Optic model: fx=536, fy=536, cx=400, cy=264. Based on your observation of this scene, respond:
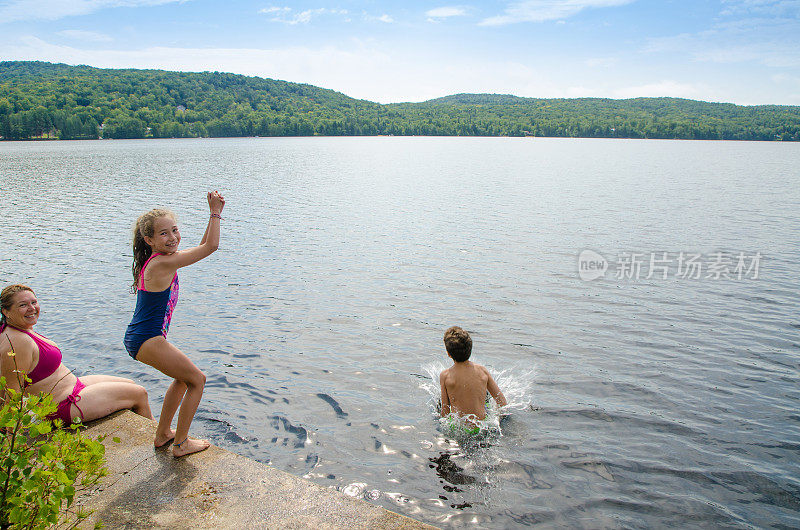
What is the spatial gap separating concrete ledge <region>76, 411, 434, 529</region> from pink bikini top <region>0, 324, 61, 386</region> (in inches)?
38.0

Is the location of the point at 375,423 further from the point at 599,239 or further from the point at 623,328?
the point at 599,239

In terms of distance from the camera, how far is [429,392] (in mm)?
8602

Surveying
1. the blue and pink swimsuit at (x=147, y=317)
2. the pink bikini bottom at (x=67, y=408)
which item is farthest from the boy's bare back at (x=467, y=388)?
the pink bikini bottom at (x=67, y=408)

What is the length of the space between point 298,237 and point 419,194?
16.1 m

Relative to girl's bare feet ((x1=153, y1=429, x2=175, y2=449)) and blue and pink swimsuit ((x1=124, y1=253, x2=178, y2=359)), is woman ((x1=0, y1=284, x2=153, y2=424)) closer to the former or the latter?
blue and pink swimsuit ((x1=124, y1=253, x2=178, y2=359))

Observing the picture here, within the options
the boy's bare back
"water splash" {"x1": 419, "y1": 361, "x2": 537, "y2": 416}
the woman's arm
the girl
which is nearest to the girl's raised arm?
the girl

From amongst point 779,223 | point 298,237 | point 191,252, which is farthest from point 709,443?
point 779,223

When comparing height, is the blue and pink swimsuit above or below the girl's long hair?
below

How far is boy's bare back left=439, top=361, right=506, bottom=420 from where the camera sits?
7.14 m

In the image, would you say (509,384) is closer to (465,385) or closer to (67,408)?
(465,385)

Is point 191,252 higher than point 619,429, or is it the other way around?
point 191,252

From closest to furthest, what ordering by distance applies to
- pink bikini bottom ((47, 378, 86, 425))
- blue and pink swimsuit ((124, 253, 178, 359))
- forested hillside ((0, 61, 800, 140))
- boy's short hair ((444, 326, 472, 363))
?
blue and pink swimsuit ((124, 253, 178, 359)) < pink bikini bottom ((47, 378, 86, 425)) < boy's short hair ((444, 326, 472, 363)) < forested hillside ((0, 61, 800, 140))

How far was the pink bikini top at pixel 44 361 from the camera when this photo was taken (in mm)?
5223

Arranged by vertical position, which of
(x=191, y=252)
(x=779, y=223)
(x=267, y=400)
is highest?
(x=191, y=252)
